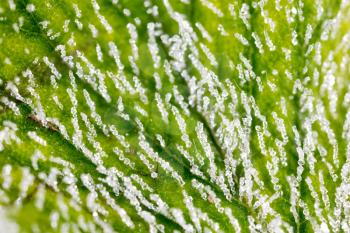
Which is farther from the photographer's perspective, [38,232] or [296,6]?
[296,6]

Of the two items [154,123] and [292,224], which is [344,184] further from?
[154,123]

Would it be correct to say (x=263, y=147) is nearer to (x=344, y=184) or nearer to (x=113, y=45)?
(x=344, y=184)

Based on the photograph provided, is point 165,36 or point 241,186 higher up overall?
point 165,36

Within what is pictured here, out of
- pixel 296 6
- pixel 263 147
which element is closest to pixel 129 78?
pixel 263 147

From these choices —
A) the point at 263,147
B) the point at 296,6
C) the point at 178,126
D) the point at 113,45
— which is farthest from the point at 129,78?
the point at 296,6

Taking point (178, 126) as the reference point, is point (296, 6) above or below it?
above

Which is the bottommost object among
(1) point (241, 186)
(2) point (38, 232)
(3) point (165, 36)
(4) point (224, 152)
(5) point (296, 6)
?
(2) point (38, 232)
